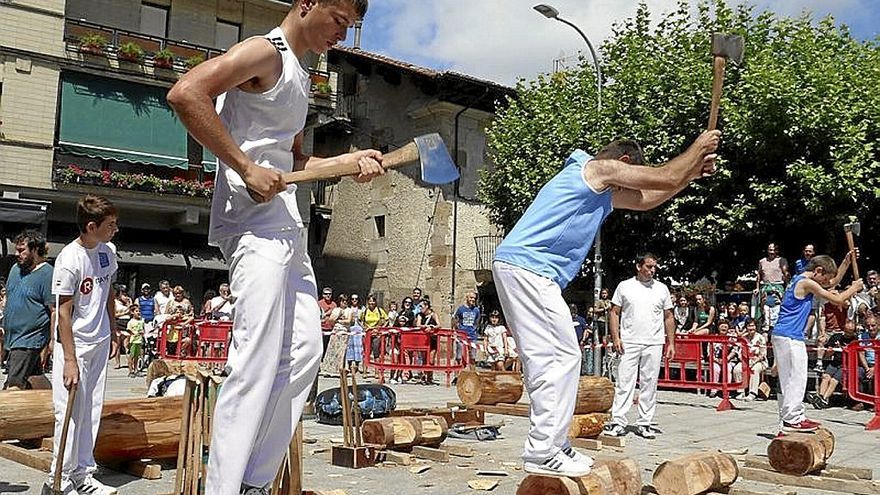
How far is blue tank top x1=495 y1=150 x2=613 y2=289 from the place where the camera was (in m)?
5.28

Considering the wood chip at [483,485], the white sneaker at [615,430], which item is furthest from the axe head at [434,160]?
the white sneaker at [615,430]

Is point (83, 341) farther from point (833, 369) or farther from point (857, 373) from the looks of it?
point (833, 369)

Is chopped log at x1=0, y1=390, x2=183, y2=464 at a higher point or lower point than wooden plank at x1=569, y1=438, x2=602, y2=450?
higher

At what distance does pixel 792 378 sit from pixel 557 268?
555 centimetres

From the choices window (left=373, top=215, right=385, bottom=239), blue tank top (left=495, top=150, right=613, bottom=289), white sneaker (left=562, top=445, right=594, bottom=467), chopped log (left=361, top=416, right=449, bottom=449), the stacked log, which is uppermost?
window (left=373, top=215, right=385, bottom=239)

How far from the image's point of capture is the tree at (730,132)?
21703 mm

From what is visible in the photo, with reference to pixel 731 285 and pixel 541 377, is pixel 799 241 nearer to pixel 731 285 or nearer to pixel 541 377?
pixel 731 285

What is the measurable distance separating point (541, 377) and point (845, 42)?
2411 cm

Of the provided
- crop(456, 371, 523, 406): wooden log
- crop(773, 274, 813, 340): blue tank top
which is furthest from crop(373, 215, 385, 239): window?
crop(773, 274, 813, 340): blue tank top

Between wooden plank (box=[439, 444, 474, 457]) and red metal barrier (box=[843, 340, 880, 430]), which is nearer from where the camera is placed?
wooden plank (box=[439, 444, 474, 457])

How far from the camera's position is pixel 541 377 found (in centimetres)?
509

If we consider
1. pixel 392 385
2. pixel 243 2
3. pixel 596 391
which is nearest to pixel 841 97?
pixel 392 385

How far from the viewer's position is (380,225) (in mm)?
34125

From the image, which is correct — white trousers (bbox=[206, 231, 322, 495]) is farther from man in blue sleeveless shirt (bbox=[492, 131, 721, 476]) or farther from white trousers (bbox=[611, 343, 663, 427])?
white trousers (bbox=[611, 343, 663, 427])
